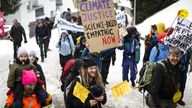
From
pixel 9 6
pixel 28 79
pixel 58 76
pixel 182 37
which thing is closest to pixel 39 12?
pixel 9 6

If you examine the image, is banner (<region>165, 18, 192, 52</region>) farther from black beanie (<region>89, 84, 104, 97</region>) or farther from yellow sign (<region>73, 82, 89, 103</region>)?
yellow sign (<region>73, 82, 89, 103</region>)

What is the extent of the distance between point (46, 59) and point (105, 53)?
6097 mm

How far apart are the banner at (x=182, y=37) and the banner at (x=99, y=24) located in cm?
117

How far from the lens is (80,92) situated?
20.7 feet

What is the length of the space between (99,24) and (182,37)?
5.24 feet

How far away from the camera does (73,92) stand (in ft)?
21.0

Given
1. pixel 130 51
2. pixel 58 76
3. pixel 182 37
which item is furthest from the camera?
pixel 58 76

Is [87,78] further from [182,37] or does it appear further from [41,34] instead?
[41,34]

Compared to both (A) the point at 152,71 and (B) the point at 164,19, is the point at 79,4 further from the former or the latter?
(B) the point at 164,19

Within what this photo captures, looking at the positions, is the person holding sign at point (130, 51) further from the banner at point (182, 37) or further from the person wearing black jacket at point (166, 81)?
the person wearing black jacket at point (166, 81)

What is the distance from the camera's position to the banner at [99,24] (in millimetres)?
8469

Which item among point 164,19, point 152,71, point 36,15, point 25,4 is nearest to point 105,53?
point 152,71

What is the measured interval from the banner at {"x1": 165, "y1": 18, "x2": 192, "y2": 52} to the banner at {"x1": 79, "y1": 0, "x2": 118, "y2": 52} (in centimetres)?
117

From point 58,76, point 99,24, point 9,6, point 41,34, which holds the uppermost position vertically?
point 99,24
